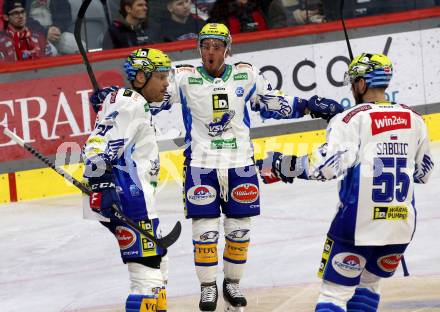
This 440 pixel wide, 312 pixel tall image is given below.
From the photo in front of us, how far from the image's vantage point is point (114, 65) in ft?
37.1

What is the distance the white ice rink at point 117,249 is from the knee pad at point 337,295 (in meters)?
1.44

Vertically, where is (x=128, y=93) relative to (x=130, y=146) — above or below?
above

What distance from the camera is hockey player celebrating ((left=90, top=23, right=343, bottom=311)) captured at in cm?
723

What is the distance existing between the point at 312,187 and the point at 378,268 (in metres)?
5.01

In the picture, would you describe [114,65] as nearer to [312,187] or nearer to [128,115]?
[312,187]

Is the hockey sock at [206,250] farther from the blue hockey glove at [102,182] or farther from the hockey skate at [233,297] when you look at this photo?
the blue hockey glove at [102,182]

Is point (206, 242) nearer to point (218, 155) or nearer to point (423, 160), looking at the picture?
point (218, 155)

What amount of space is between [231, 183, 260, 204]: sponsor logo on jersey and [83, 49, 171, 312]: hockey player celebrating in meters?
0.96

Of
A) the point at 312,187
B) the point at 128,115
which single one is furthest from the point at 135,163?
the point at 312,187

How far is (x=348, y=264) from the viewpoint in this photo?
566 centimetres

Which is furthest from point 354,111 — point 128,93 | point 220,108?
point 220,108

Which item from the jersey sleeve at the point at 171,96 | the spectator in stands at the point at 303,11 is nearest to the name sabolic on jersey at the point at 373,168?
the jersey sleeve at the point at 171,96

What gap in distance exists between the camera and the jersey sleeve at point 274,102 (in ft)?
24.2

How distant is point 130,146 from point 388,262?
57.5 inches
